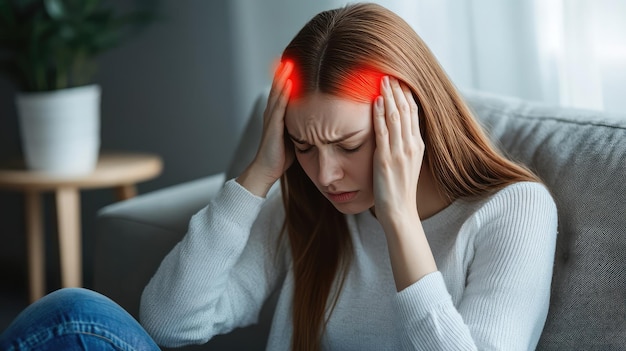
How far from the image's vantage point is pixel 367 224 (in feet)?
4.90

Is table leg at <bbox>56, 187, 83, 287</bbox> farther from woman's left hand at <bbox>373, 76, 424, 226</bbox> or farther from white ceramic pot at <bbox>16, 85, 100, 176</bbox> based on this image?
woman's left hand at <bbox>373, 76, 424, 226</bbox>

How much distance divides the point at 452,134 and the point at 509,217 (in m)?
0.15

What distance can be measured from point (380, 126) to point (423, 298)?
0.25 meters

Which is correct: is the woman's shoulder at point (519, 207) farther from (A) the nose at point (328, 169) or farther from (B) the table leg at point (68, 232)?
A: (B) the table leg at point (68, 232)

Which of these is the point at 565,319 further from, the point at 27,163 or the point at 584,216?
the point at 27,163

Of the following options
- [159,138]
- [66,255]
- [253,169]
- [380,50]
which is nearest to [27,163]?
[66,255]

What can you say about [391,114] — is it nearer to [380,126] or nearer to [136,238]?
[380,126]

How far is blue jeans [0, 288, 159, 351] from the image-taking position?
1.16m

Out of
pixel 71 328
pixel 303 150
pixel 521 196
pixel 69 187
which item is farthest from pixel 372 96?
pixel 69 187

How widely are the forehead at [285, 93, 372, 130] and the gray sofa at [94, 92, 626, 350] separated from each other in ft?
1.15

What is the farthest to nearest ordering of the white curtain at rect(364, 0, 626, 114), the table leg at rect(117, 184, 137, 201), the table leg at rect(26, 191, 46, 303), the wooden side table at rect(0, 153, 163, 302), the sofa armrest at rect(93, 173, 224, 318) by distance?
the table leg at rect(26, 191, 46, 303)
the table leg at rect(117, 184, 137, 201)
the wooden side table at rect(0, 153, 163, 302)
the white curtain at rect(364, 0, 626, 114)
the sofa armrest at rect(93, 173, 224, 318)

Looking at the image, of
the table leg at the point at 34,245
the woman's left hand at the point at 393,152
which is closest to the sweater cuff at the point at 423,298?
the woman's left hand at the point at 393,152

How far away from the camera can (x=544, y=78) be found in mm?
2006

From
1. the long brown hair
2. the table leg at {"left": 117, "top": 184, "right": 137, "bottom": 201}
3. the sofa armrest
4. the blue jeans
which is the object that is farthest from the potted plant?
the blue jeans
